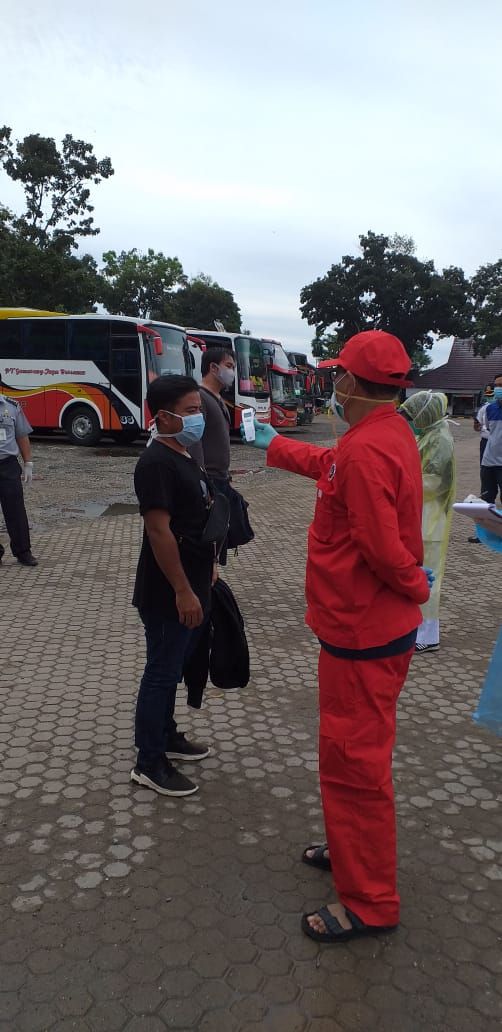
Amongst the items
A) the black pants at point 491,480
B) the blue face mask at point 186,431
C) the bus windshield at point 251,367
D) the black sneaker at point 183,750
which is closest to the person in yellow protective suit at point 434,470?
the black sneaker at point 183,750

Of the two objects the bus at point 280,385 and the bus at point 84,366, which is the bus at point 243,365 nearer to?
the bus at point 280,385

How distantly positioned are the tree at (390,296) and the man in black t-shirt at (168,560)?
1769 inches

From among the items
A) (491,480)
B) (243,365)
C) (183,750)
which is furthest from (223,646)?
(243,365)

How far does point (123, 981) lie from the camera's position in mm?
2049

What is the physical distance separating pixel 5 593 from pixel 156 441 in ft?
12.0

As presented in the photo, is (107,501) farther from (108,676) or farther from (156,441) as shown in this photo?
(156,441)

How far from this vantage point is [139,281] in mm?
48250

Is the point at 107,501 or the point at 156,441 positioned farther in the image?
the point at 107,501

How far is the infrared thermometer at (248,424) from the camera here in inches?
110

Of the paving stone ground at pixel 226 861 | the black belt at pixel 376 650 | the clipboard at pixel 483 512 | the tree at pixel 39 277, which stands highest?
the tree at pixel 39 277

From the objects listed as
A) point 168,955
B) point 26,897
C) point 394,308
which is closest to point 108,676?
point 26,897

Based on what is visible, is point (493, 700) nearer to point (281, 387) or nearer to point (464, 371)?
point (281, 387)

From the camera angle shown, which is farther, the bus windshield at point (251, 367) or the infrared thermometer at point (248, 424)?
the bus windshield at point (251, 367)

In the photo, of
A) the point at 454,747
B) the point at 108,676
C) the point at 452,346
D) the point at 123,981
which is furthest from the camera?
the point at 452,346
